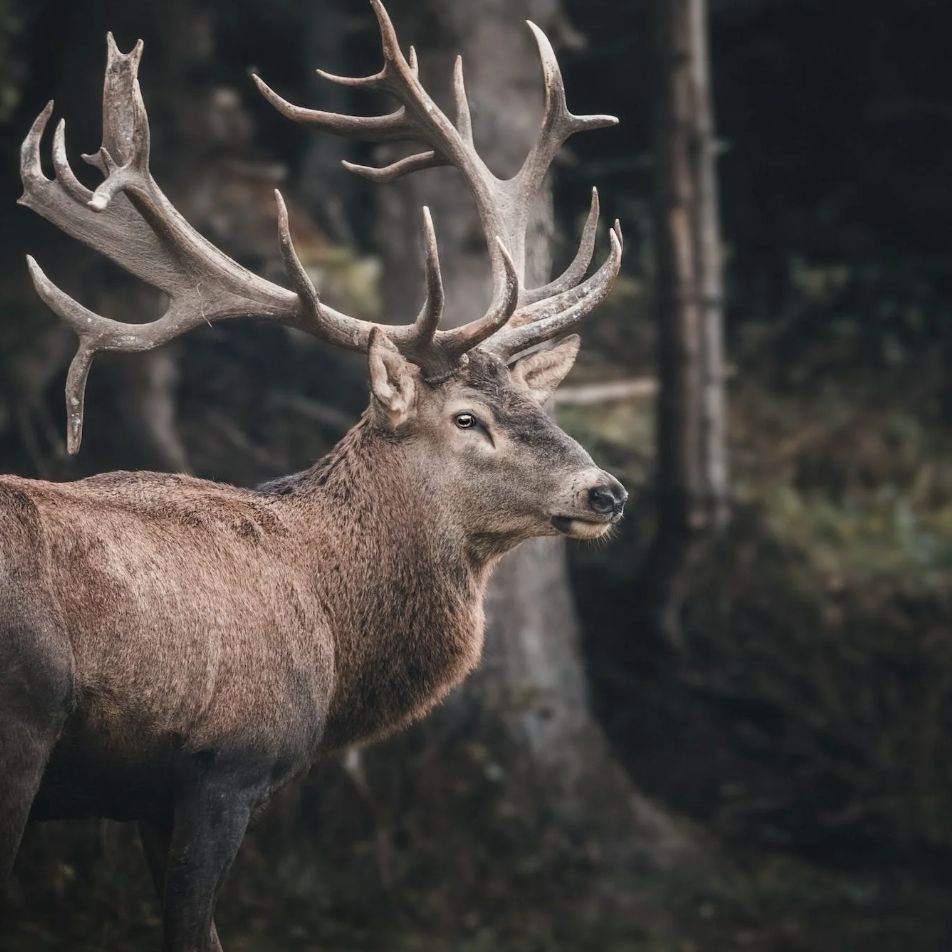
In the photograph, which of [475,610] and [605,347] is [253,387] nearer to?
[605,347]

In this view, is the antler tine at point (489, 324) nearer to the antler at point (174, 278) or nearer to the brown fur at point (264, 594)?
the antler at point (174, 278)

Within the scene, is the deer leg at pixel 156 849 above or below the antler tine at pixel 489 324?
below

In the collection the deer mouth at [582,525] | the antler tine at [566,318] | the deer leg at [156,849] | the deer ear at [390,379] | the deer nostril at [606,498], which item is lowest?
the deer leg at [156,849]

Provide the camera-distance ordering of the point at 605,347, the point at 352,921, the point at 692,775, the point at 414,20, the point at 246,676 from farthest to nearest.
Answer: the point at 605,347, the point at 692,775, the point at 414,20, the point at 352,921, the point at 246,676

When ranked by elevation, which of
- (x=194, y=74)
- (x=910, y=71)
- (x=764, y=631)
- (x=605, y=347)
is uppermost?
(x=910, y=71)

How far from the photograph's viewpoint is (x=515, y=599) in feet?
29.5

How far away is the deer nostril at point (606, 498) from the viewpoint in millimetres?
5418

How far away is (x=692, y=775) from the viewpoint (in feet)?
32.6

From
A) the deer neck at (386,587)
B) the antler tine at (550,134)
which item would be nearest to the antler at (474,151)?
the antler tine at (550,134)

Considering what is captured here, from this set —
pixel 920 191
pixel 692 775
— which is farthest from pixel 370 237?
pixel 692 775

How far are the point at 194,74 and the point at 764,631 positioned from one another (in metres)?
5.14

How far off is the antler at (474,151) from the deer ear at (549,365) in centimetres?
19

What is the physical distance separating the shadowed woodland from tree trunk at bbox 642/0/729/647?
0.9 inches

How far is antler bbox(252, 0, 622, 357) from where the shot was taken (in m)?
6.00
